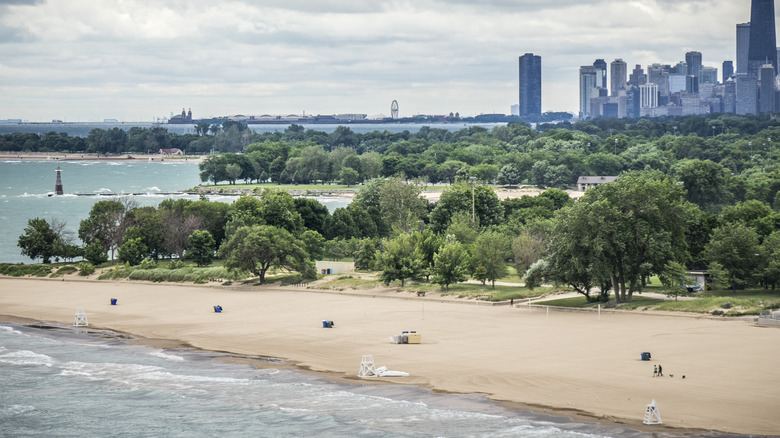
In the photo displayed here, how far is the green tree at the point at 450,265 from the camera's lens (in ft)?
231

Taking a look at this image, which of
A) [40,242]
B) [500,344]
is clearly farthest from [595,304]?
[40,242]

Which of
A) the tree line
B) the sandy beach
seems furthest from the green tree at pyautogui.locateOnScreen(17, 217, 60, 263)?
the sandy beach

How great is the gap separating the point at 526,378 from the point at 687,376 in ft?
23.0

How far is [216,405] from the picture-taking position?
41.3m

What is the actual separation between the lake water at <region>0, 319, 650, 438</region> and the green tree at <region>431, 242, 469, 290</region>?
23563mm

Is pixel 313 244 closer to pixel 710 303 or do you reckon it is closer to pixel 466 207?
pixel 466 207

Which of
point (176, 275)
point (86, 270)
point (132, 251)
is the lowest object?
point (176, 275)

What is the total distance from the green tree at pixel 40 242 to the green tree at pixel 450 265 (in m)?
45.4

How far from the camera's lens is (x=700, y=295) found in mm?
64188

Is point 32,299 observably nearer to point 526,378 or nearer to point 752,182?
point 526,378

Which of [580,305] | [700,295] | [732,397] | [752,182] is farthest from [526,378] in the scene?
[752,182]

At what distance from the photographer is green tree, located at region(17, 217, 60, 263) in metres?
96.4

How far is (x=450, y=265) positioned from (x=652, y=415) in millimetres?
36178

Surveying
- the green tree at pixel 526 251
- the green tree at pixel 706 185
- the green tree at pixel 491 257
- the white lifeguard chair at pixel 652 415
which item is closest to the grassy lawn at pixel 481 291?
the green tree at pixel 491 257
